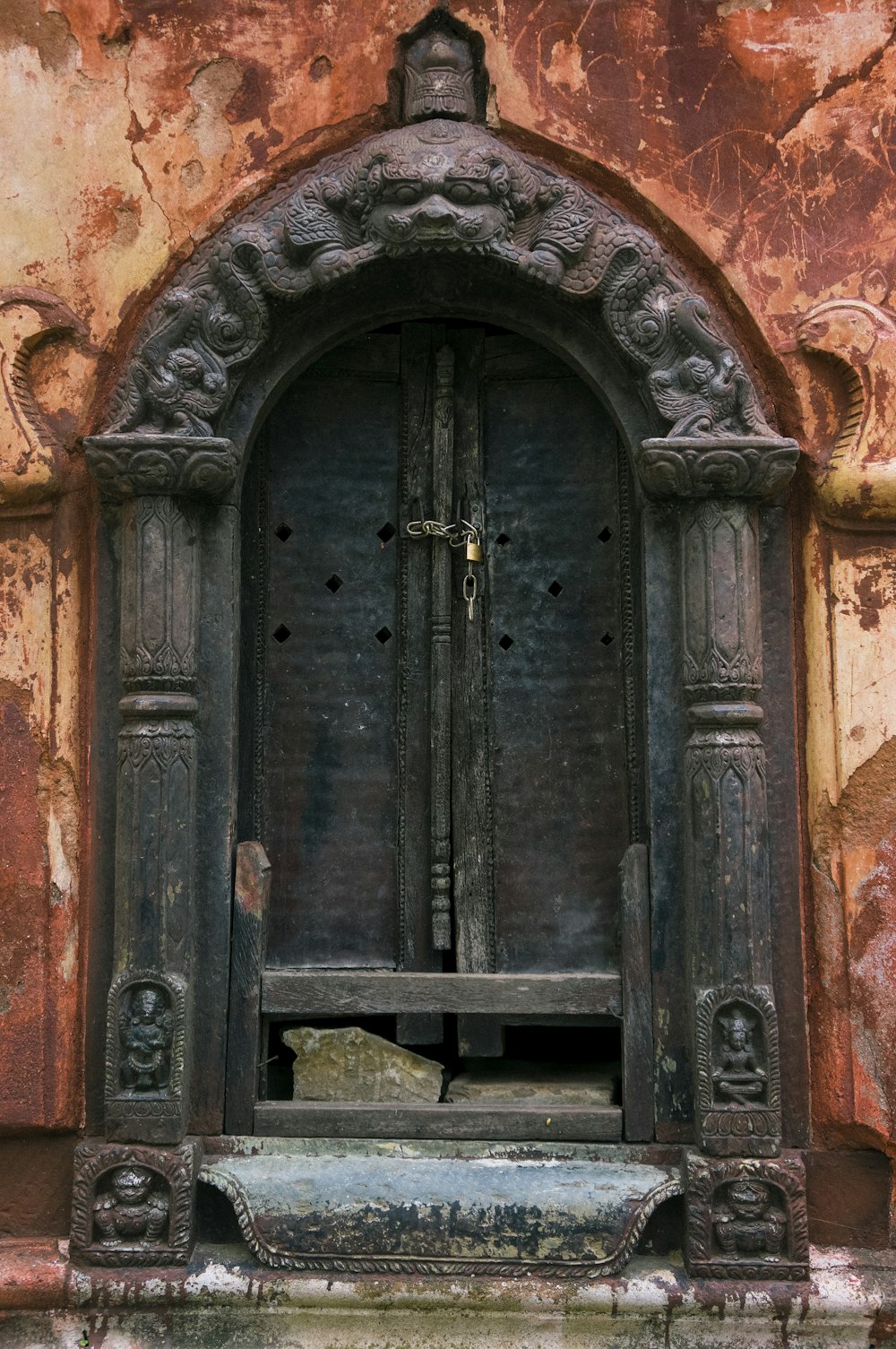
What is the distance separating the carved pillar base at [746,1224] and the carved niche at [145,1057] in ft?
4.25

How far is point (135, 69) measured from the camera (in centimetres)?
325

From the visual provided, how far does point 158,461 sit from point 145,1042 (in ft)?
4.81

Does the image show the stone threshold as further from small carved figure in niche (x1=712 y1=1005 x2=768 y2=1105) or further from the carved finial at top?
the carved finial at top

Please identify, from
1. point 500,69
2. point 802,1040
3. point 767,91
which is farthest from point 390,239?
point 802,1040

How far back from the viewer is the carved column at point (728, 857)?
2953mm

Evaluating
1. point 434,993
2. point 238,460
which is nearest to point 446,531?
point 238,460

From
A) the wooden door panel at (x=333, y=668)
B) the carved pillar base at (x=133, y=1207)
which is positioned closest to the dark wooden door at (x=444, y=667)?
the wooden door panel at (x=333, y=668)

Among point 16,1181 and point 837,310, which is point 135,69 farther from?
point 16,1181

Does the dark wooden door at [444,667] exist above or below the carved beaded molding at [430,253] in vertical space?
below

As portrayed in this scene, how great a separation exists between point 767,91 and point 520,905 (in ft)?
7.52

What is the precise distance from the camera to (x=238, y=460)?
3268 millimetres

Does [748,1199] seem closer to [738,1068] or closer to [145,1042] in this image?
[738,1068]

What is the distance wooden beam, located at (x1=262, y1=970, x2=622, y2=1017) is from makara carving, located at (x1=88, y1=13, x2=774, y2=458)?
1366 mm

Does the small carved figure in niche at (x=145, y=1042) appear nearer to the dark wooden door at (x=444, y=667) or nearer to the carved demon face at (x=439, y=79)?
the dark wooden door at (x=444, y=667)
